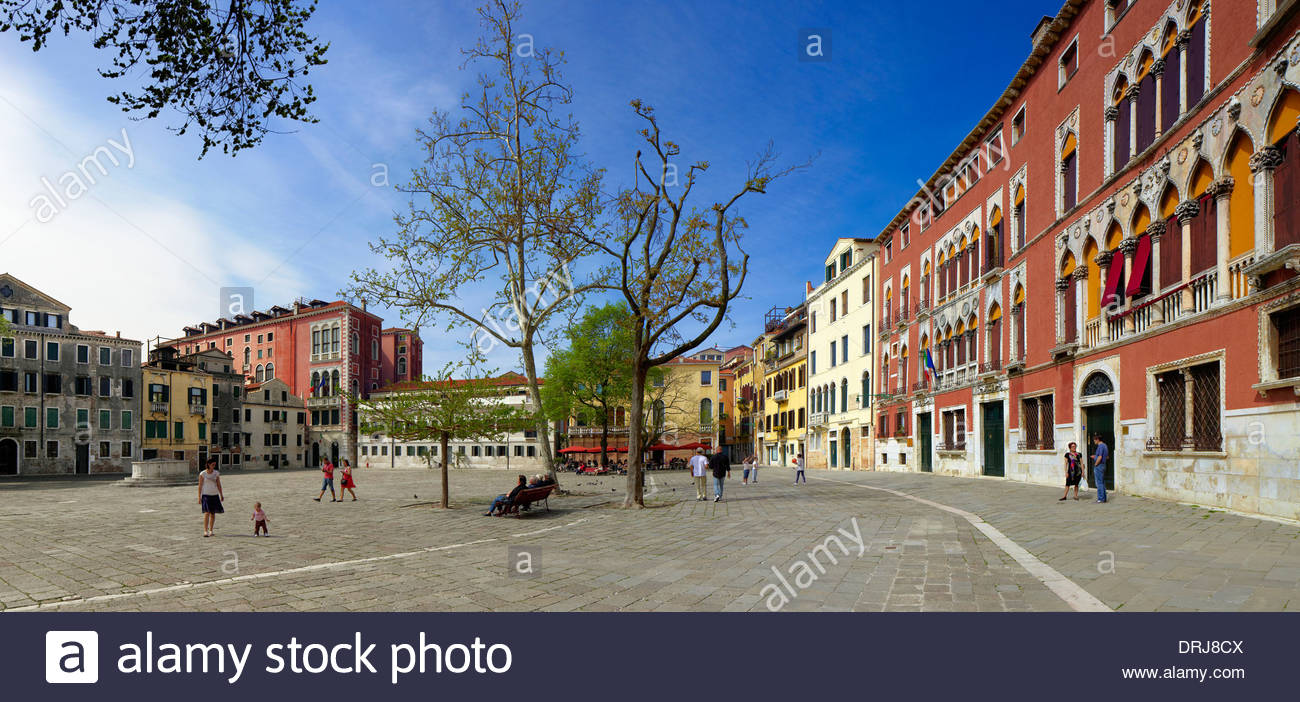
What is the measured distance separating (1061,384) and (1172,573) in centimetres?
1640

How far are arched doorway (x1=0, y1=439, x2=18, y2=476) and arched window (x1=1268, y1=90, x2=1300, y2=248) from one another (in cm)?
7083

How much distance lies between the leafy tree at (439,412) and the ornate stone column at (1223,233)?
1659 cm

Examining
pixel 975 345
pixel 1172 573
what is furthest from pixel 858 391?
pixel 1172 573

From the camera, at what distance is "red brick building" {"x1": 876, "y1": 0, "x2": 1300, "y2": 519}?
1341 centimetres

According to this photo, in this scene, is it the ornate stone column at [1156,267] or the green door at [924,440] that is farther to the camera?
the green door at [924,440]

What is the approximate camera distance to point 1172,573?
825 cm

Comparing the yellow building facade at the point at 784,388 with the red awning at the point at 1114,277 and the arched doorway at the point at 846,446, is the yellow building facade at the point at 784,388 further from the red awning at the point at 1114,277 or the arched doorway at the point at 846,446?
the red awning at the point at 1114,277

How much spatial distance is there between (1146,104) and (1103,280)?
4.72 meters

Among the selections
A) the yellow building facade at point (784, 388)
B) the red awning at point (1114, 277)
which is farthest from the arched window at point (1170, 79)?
the yellow building facade at point (784, 388)

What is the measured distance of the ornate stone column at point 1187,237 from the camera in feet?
53.1

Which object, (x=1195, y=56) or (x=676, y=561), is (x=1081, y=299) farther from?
(x=676, y=561)

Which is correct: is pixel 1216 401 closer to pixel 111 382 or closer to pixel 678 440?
pixel 678 440

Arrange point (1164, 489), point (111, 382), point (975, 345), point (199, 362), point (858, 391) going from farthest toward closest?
1. point (199, 362)
2. point (111, 382)
3. point (858, 391)
4. point (975, 345)
5. point (1164, 489)

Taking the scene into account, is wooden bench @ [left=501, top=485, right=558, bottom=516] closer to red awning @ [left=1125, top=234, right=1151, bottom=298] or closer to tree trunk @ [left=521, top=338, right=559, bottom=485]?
tree trunk @ [left=521, top=338, right=559, bottom=485]
